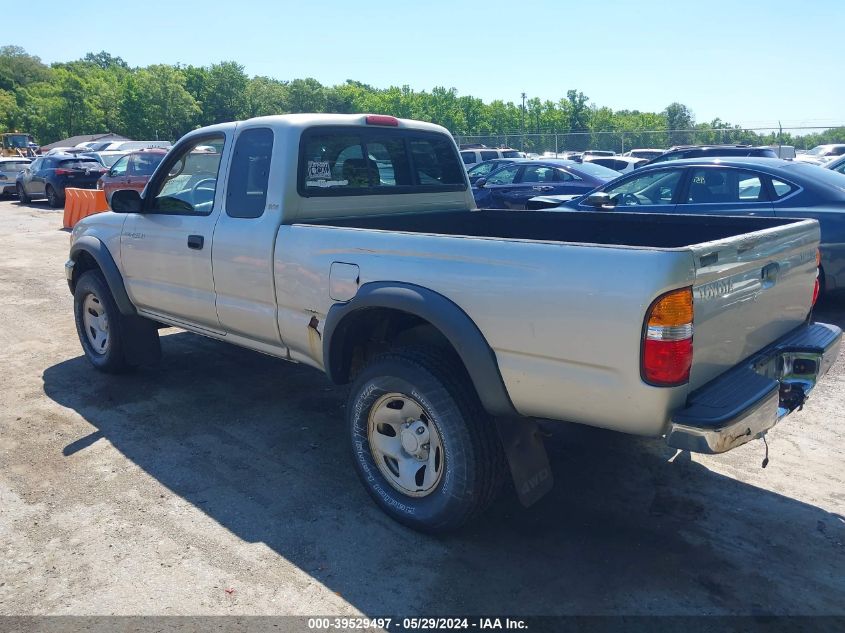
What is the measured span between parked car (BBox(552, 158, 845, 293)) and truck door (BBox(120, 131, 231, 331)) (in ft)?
13.9

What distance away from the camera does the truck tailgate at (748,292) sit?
2.87m

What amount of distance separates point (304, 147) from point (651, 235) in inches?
89.2

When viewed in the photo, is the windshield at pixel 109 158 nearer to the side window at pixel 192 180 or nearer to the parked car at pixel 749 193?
the parked car at pixel 749 193

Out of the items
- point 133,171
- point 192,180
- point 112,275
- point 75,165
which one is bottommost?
point 112,275

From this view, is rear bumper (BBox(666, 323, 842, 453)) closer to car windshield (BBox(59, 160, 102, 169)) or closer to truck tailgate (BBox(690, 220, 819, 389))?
truck tailgate (BBox(690, 220, 819, 389))

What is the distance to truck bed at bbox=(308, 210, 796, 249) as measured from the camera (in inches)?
169

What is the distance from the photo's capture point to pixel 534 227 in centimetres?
510

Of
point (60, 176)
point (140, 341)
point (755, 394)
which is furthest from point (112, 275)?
point (60, 176)

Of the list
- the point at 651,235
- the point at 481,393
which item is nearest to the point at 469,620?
the point at 481,393

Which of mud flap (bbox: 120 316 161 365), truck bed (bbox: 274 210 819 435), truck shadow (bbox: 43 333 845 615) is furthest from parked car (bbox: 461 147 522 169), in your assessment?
truck bed (bbox: 274 210 819 435)

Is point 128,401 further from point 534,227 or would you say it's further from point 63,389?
point 534,227

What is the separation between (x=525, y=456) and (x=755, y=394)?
1045 mm

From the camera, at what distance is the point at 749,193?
7629 millimetres

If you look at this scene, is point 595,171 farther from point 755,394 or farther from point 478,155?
point 478,155
